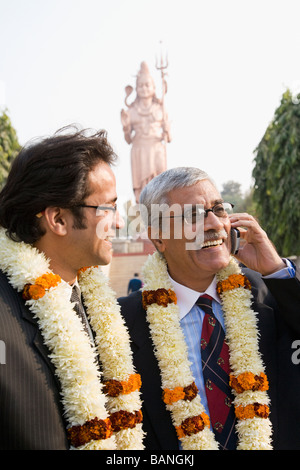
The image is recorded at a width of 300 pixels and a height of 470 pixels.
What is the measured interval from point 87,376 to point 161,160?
1673 cm

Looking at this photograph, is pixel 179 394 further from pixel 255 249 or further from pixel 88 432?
pixel 255 249

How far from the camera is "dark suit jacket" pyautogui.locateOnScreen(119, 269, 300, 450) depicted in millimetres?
2117

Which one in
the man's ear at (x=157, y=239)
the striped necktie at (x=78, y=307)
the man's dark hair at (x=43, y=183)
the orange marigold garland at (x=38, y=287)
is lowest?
the striped necktie at (x=78, y=307)

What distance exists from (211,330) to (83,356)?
0.81 meters

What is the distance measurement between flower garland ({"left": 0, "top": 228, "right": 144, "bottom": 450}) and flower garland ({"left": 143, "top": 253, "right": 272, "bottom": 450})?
0.20 metres

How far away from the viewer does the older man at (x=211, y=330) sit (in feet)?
6.95

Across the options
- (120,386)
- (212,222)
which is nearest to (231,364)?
(120,386)

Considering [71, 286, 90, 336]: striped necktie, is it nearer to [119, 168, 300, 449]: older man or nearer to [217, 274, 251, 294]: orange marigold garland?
[119, 168, 300, 449]: older man

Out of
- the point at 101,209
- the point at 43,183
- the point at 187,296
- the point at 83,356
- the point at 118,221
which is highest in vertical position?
the point at 43,183

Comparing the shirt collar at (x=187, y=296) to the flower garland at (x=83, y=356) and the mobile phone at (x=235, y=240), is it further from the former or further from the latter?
the flower garland at (x=83, y=356)

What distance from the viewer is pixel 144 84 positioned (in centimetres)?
1784

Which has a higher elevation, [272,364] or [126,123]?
[272,364]

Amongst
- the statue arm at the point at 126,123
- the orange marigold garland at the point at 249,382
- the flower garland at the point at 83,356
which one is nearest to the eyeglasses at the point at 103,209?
the flower garland at the point at 83,356
